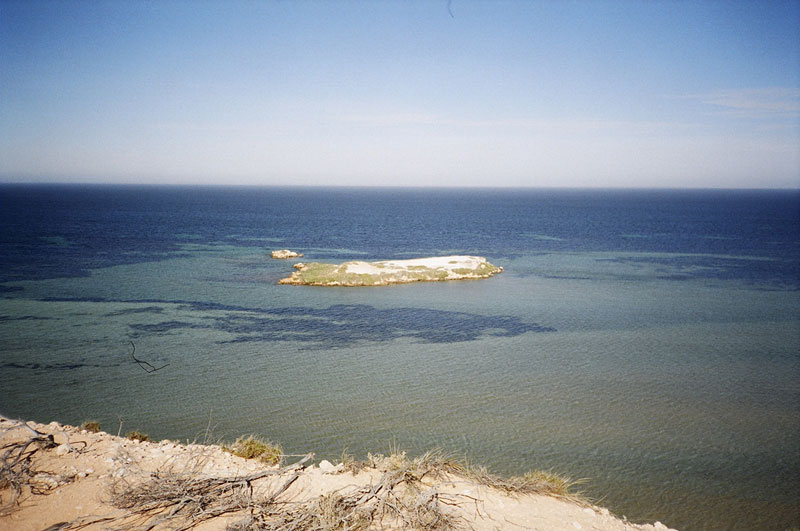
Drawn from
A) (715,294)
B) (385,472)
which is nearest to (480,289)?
(715,294)

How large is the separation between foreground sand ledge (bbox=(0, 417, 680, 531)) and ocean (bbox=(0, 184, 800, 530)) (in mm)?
5705

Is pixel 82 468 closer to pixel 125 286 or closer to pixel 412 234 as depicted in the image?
pixel 125 286

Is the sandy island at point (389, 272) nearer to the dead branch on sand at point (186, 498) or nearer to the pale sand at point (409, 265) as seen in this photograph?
the pale sand at point (409, 265)

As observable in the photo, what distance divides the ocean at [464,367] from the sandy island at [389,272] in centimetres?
231

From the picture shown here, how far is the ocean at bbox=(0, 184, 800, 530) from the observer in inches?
763

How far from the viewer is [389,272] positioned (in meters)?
53.6

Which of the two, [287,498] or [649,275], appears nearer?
[287,498]

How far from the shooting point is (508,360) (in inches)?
1189

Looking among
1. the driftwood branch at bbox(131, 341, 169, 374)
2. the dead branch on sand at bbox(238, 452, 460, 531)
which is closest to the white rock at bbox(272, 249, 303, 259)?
the driftwood branch at bbox(131, 341, 169, 374)

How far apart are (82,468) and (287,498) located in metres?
6.04

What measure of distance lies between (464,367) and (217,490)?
19543 millimetres

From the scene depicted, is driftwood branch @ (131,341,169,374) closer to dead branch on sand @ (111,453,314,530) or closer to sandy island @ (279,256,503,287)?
dead branch on sand @ (111,453,314,530)

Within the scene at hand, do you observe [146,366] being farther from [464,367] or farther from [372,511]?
[372,511]

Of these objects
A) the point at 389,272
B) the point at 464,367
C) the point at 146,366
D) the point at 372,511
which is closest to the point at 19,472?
the point at 372,511
